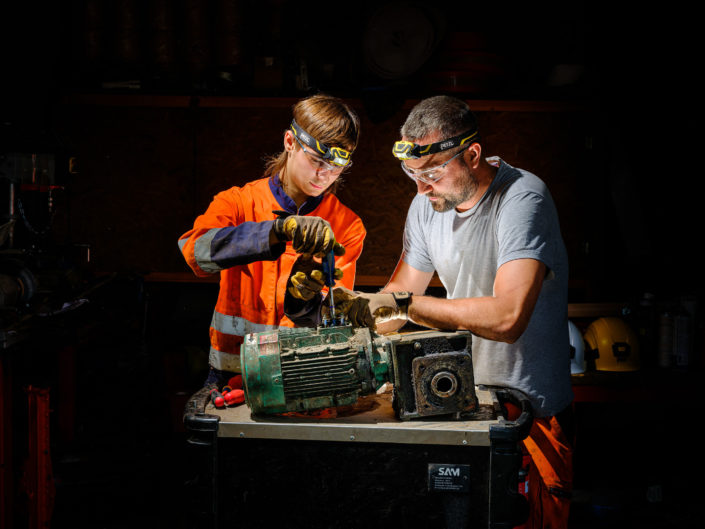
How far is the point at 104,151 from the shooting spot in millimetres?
3637

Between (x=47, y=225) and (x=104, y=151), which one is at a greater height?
(x=104, y=151)

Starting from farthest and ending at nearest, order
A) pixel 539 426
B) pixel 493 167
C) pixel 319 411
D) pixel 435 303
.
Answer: pixel 493 167
pixel 539 426
pixel 435 303
pixel 319 411

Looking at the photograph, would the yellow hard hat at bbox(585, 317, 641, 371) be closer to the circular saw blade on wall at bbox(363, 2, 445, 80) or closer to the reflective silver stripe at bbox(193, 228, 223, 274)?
the circular saw blade on wall at bbox(363, 2, 445, 80)

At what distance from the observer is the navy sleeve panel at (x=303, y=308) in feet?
6.87

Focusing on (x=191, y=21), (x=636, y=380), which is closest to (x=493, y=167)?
(x=636, y=380)

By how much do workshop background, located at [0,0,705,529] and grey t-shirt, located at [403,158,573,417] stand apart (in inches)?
46.3

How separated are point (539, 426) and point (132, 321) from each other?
244 cm

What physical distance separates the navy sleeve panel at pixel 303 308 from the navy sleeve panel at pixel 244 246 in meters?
0.24

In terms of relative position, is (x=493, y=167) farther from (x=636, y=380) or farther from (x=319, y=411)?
(x=636, y=380)

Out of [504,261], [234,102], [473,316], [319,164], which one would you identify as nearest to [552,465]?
[473,316]

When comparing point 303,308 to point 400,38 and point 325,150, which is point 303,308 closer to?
point 325,150

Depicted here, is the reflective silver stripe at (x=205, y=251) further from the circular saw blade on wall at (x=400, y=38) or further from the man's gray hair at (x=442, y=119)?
the circular saw blade on wall at (x=400, y=38)

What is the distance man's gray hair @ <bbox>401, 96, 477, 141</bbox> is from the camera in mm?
2066

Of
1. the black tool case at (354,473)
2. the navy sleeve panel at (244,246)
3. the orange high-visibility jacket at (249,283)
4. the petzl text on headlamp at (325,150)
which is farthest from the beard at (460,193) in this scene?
the black tool case at (354,473)
